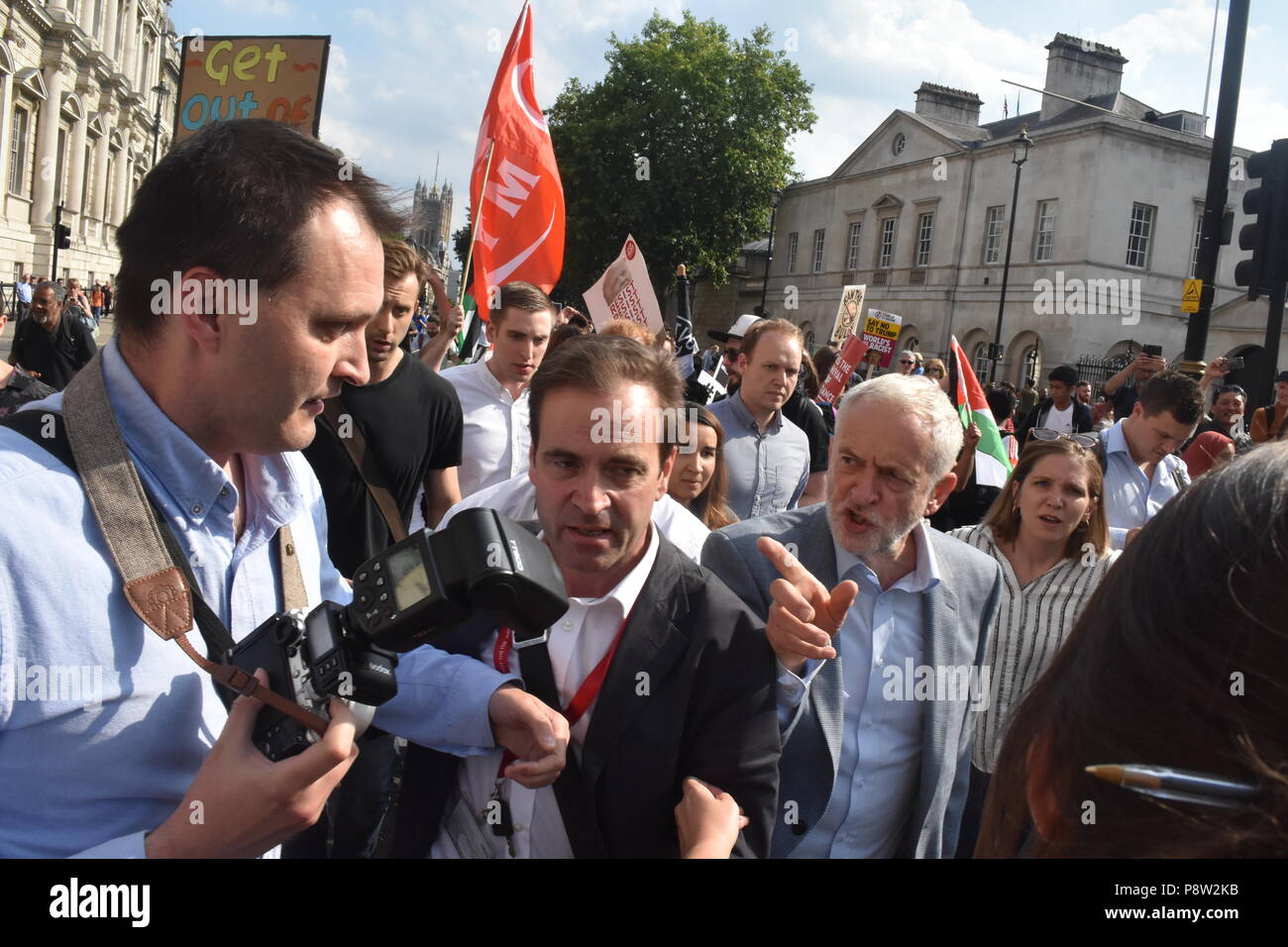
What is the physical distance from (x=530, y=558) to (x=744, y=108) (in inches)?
1869

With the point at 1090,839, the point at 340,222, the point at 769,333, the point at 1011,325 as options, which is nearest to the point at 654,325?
the point at 769,333

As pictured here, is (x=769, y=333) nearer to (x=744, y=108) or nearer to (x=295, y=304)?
(x=295, y=304)

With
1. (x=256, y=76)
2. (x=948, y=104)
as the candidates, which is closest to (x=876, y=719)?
(x=256, y=76)

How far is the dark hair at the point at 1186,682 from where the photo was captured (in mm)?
886

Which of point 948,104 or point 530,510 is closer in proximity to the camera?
point 530,510

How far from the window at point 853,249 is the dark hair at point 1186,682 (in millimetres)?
41366

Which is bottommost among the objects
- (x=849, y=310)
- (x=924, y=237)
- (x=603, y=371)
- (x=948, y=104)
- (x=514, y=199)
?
(x=603, y=371)

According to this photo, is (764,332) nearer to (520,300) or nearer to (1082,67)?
(520,300)

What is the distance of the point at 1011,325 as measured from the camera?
3256 centimetres

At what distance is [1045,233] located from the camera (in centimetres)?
3167

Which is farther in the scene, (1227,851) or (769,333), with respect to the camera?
(769,333)

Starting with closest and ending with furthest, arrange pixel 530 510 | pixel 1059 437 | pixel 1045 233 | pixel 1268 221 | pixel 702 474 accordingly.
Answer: pixel 530 510 → pixel 1059 437 → pixel 702 474 → pixel 1268 221 → pixel 1045 233

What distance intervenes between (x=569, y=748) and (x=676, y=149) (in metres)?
45.3

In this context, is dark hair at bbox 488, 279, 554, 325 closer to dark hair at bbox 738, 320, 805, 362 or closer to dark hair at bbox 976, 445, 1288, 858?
dark hair at bbox 738, 320, 805, 362
